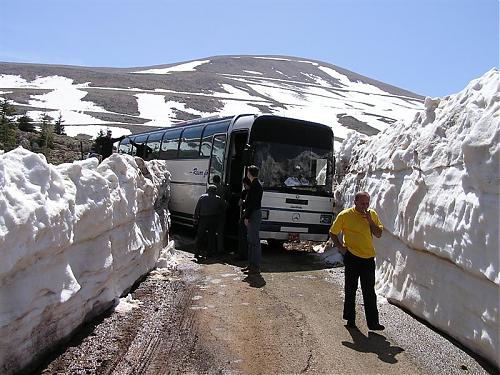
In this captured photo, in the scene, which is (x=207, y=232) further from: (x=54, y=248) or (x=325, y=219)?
(x=54, y=248)

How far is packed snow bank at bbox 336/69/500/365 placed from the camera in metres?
4.91

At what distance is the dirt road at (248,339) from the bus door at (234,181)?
12.7ft

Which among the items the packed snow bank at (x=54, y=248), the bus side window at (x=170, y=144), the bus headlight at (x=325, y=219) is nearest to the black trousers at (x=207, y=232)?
A: the bus headlight at (x=325, y=219)

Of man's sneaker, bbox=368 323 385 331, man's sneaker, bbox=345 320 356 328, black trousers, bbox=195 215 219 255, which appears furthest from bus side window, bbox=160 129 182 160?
man's sneaker, bbox=368 323 385 331

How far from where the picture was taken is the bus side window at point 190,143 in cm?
1416

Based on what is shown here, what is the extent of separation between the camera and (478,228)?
502 centimetres

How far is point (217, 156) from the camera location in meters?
12.7

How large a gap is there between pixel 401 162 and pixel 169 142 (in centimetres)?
1023

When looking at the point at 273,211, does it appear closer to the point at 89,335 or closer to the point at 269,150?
the point at 269,150

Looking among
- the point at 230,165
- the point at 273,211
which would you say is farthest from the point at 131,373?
the point at 230,165

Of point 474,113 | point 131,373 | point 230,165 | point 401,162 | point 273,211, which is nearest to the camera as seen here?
point 131,373

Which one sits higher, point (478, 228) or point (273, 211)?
point (478, 228)

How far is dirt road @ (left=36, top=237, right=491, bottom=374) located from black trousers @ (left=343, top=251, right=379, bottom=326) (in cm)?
20

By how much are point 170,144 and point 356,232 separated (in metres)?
11.4
